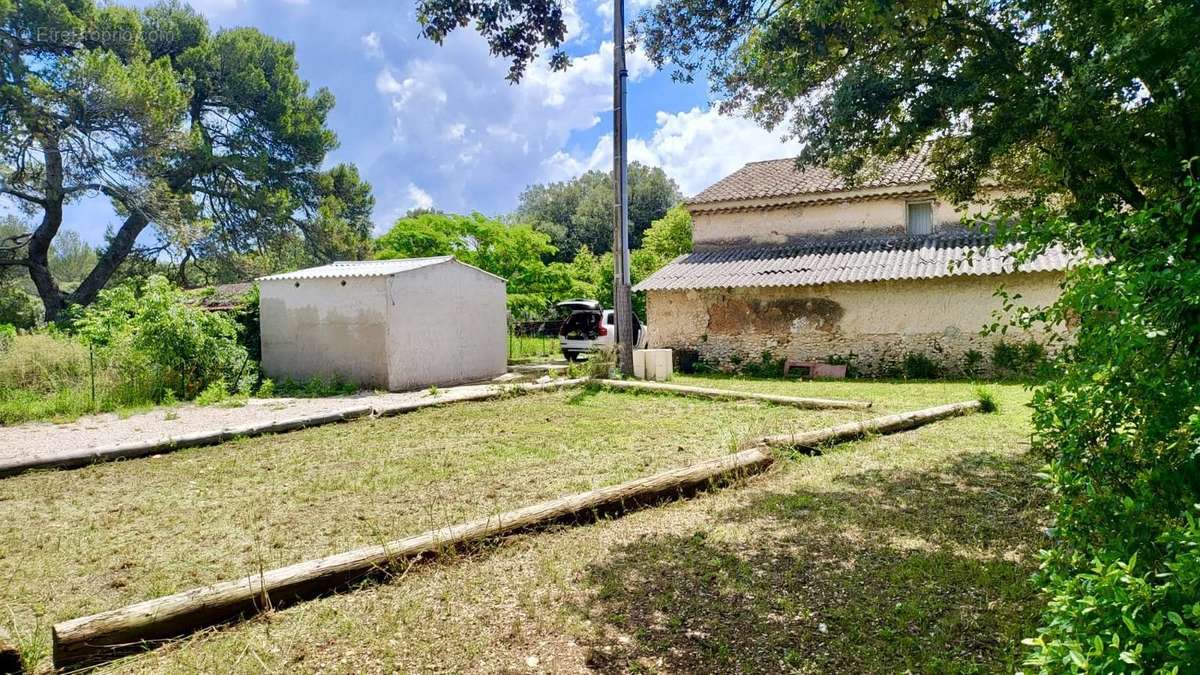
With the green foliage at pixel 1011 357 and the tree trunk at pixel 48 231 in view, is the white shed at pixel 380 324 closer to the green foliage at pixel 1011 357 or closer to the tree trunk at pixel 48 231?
the green foliage at pixel 1011 357

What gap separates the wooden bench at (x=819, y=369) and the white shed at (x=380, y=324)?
7.44 meters

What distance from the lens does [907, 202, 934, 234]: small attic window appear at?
16625mm

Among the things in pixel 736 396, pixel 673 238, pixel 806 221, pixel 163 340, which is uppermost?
pixel 673 238

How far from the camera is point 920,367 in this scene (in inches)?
566

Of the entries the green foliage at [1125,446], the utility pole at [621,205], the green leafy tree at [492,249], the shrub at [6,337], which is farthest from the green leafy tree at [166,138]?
the green foliage at [1125,446]

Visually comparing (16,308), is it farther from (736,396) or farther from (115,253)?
(736,396)

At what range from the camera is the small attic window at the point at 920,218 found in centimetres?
1662

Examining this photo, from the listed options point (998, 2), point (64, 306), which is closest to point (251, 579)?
point (998, 2)

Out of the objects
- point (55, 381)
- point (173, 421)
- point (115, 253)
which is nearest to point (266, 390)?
point (173, 421)

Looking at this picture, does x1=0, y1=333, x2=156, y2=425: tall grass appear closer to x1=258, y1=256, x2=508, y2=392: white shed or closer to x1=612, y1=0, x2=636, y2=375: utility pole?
x1=258, y1=256, x2=508, y2=392: white shed

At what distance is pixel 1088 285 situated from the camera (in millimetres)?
2090

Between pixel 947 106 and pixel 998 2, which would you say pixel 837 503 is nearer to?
pixel 947 106

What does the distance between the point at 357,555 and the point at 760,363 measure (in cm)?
1351

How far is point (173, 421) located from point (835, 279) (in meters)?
13.3
